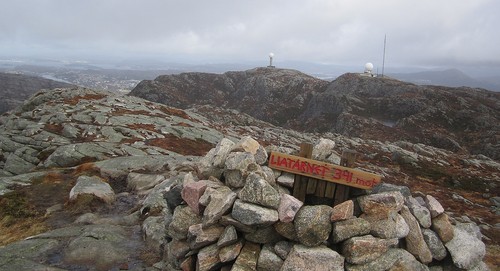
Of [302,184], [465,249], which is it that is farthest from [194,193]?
[465,249]

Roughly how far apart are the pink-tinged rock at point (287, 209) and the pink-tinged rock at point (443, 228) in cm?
531

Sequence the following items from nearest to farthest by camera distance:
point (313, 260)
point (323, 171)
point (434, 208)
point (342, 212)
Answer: point (313, 260)
point (342, 212)
point (434, 208)
point (323, 171)

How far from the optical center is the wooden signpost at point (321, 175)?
514 inches

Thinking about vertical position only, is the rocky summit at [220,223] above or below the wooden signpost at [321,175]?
below

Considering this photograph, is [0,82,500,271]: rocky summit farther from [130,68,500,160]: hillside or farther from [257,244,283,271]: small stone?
[130,68,500,160]: hillside

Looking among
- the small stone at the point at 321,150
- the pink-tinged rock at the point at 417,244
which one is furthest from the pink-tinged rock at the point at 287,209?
the pink-tinged rock at the point at 417,244

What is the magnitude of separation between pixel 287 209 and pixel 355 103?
105 metres

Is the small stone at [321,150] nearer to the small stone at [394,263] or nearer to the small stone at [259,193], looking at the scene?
the small stone at [259,193]

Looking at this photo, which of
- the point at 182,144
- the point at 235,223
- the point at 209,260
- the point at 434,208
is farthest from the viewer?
the point at 182,144

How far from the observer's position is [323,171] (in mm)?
13383

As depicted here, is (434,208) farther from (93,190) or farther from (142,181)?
(142,181)

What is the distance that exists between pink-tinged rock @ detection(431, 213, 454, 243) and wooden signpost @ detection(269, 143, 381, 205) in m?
2.73

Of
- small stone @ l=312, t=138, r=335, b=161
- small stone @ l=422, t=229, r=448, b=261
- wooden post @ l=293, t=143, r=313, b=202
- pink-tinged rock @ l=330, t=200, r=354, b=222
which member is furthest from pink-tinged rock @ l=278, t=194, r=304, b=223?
small stone @ l=422, t=229, r=448, b=261

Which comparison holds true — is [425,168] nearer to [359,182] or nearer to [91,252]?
[359,182]
